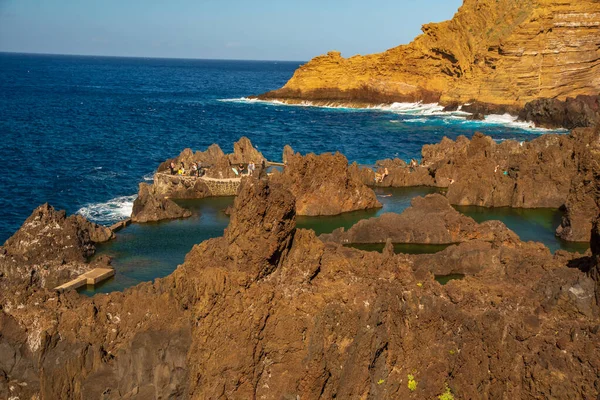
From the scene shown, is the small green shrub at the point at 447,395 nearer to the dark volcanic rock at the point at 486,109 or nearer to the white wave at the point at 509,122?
the white wave at the point at 509,122

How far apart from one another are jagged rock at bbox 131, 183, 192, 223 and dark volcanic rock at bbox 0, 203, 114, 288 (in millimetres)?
6614

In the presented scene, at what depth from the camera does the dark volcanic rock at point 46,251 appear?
29.1m

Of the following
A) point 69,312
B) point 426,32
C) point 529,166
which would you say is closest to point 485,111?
point 426,32

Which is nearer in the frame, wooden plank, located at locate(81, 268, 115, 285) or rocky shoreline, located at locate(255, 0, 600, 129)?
wooden plank, located at locate(81, 268, 115, 285)

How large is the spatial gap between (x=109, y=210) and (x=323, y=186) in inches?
603

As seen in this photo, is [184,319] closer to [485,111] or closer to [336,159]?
[336,159]

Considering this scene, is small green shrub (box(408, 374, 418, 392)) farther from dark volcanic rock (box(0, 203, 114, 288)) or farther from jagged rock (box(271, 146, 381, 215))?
jagged rock (box(271, 146, 381, 215))

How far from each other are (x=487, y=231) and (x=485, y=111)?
6690cm

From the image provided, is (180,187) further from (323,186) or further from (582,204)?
(582,204)

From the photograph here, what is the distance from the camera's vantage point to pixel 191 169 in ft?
166

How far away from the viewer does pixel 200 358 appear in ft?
59.1

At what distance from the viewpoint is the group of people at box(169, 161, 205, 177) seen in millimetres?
50375

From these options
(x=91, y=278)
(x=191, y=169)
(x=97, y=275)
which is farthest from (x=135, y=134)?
(x=91, y=278)

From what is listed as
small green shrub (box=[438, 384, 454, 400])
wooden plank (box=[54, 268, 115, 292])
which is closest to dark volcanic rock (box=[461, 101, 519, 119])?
wooden plank (box=[54, 268, 115, 292])
